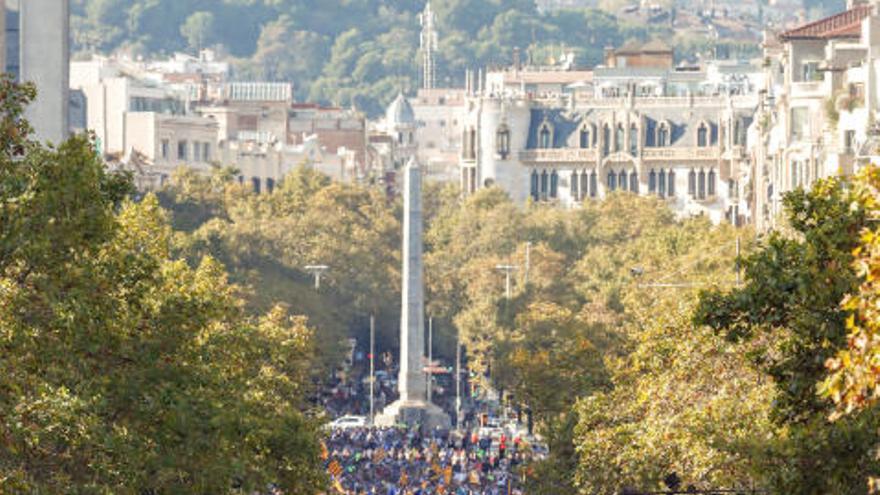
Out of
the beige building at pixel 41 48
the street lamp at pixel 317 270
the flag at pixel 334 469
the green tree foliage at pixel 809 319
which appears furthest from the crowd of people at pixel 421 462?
the green tree foliage at pixel 809 319

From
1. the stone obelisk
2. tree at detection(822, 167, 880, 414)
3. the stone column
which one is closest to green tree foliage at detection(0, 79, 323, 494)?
tree at detection(822, 167, 880, 414)

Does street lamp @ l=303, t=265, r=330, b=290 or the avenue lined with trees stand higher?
the avenue lined with trees

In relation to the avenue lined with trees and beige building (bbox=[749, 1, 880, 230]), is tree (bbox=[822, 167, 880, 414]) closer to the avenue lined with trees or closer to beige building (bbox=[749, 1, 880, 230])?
the avenue lined with trees

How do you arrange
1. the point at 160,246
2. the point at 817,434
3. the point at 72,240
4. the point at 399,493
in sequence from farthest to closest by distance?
1. the point at 399,493
2. the point at 160,246
3. the point at 72,240
4. the point at 817,434

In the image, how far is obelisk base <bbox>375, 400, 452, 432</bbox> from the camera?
146 meters

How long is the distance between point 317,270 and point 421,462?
55.2 metres

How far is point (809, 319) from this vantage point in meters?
43.3

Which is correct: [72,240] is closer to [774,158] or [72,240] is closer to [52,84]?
[52,84]

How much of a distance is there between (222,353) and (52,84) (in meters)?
40.6

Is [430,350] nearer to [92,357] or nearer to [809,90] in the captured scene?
[809,90]

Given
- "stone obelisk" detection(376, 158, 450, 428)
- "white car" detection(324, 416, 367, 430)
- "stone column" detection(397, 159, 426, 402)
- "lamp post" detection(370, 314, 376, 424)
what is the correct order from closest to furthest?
"white car" detection(324, 416, 367, 430), "stone obelisk" detection(376, 158, 450, 428), "stone column" detection(397, 159, 426, 402), "lamp post" detection(370, 314, 376, 424)

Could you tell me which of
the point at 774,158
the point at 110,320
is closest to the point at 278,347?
the point at 110,320

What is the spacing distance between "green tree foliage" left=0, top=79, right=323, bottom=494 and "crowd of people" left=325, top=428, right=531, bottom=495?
121ft

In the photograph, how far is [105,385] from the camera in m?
54.3
